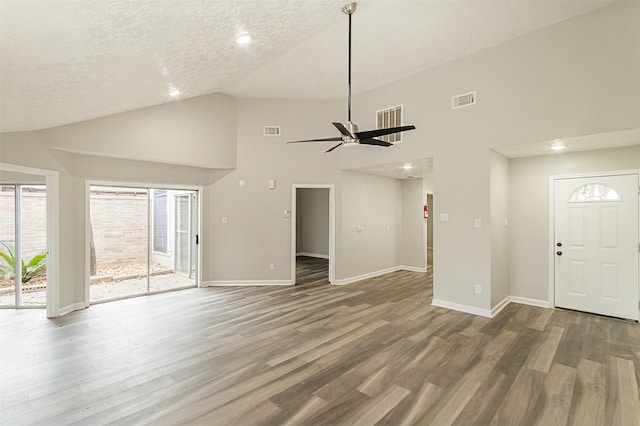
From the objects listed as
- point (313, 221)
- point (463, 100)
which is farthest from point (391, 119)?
point (313, 221)

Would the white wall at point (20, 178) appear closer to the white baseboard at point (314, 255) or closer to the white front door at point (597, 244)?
the white baseboard at point (314, 255)

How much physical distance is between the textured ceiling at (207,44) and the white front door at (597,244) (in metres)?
2.46

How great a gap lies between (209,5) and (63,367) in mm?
3602

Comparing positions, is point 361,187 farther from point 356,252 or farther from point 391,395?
point 391,395

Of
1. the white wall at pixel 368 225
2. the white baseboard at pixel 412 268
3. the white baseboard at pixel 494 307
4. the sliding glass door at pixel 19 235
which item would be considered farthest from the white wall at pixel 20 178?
the white baseboard at pixel 412 268

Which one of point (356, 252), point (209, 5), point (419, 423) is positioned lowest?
point (419, 423)

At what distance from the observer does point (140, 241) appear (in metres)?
5.55

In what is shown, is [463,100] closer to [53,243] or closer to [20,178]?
[53,243]

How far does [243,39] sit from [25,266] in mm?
5115

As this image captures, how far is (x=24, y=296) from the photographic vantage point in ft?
16.0

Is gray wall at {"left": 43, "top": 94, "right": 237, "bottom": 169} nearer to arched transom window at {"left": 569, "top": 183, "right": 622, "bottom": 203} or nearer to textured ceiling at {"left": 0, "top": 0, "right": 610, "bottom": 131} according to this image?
textured ceiling at {"left": 0, "top": 0, "right": 610, "bottom": 131}

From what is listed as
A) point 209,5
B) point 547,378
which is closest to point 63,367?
point 209,5

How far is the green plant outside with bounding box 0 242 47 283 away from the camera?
4.81 meters

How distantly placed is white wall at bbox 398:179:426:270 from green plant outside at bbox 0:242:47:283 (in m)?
7.30
